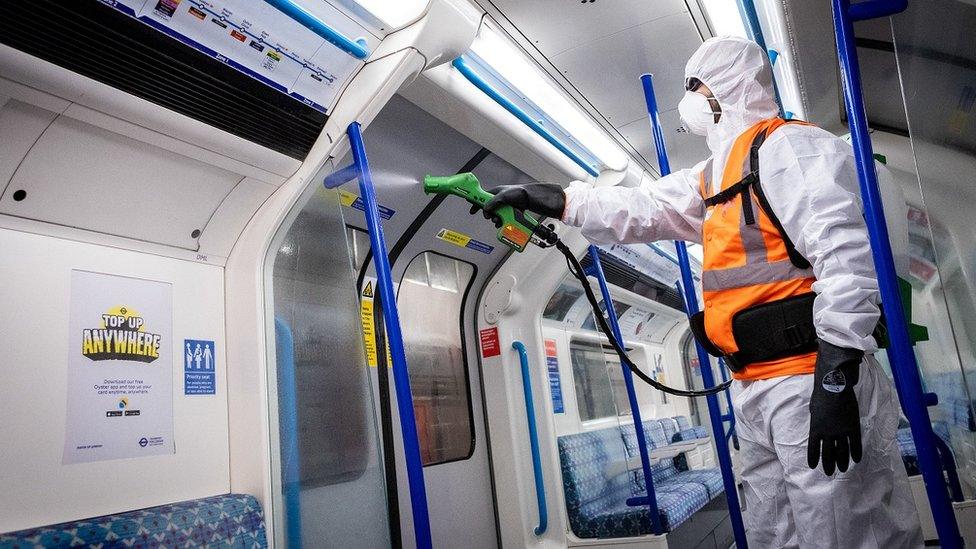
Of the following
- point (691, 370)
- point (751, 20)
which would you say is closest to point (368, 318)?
point (751, 20)

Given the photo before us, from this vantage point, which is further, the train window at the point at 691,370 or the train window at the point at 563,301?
the train window at the point at 691,370

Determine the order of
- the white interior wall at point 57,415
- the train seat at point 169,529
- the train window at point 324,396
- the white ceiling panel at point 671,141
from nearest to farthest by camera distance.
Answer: the train seat at point 169,529
the white interior wall at point 57,415
the train window at point 324,396
the white ceiling panel at point 671,141

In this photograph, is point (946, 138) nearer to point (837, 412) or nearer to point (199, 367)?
point (837, 412)

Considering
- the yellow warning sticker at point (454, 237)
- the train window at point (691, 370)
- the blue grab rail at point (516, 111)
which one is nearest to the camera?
the blue grab rail at point (516, 111)

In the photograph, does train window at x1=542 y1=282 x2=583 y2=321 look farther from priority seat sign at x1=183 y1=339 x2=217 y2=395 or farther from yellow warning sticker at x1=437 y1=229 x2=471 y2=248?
priority seat sign at x1=183 y1=339 x2=217 y2=395

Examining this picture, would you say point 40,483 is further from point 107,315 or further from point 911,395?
point 911,395

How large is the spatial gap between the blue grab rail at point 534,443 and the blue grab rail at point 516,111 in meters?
1.39

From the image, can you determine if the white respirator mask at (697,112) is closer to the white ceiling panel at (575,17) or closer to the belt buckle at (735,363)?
the white ceiling panel at (575,17)

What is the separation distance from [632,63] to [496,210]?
1371 mm

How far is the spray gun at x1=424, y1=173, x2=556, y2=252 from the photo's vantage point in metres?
2.48

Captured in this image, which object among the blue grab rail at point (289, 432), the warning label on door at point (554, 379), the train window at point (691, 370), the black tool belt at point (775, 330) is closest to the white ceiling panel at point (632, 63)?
the black tool belt at point (775, 330)

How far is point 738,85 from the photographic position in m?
2.19

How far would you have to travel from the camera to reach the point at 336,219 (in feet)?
8.00

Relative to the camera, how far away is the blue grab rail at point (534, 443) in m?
4.25
